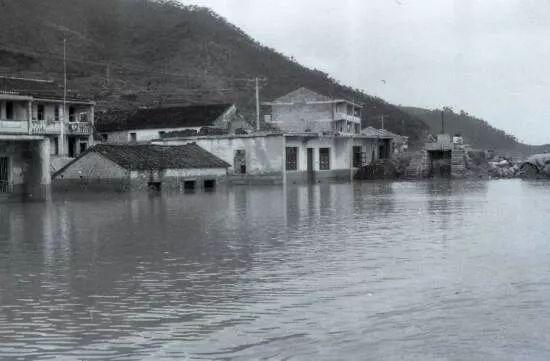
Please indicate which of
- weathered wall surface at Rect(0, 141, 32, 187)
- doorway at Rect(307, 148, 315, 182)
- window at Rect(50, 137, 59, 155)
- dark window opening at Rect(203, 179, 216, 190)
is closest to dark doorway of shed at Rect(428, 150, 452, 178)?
doorway at Rect(307, 148, 315, 182)

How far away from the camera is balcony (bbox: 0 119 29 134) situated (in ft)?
144

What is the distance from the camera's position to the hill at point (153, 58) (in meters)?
91.9

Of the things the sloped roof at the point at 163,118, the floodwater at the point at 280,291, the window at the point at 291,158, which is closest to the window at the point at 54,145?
the sloped roof at the point at 163,118

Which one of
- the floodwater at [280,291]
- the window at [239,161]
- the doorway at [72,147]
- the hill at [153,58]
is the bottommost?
the floodwater at [280,291]

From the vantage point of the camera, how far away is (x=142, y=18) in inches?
5044

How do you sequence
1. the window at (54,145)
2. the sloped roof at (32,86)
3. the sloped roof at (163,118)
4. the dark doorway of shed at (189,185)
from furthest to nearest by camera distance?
the sloped roof at (163,118) < the sloped roof at (32,86) < the window at (54,145) < the dark doorway of shed at (189,185)

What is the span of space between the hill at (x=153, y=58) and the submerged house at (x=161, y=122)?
17.1 meters

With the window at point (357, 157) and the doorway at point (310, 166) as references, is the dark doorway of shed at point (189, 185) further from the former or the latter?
the window at point (357, 157)

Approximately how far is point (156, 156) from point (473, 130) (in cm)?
8846

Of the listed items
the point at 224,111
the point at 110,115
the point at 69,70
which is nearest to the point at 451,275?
the point at 224,111

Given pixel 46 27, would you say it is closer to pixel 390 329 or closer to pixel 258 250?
pixel 258 250

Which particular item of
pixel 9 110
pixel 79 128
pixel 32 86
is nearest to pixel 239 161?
pixel 79 128

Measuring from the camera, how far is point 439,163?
198 feet

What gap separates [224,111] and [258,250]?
48.4 meters
